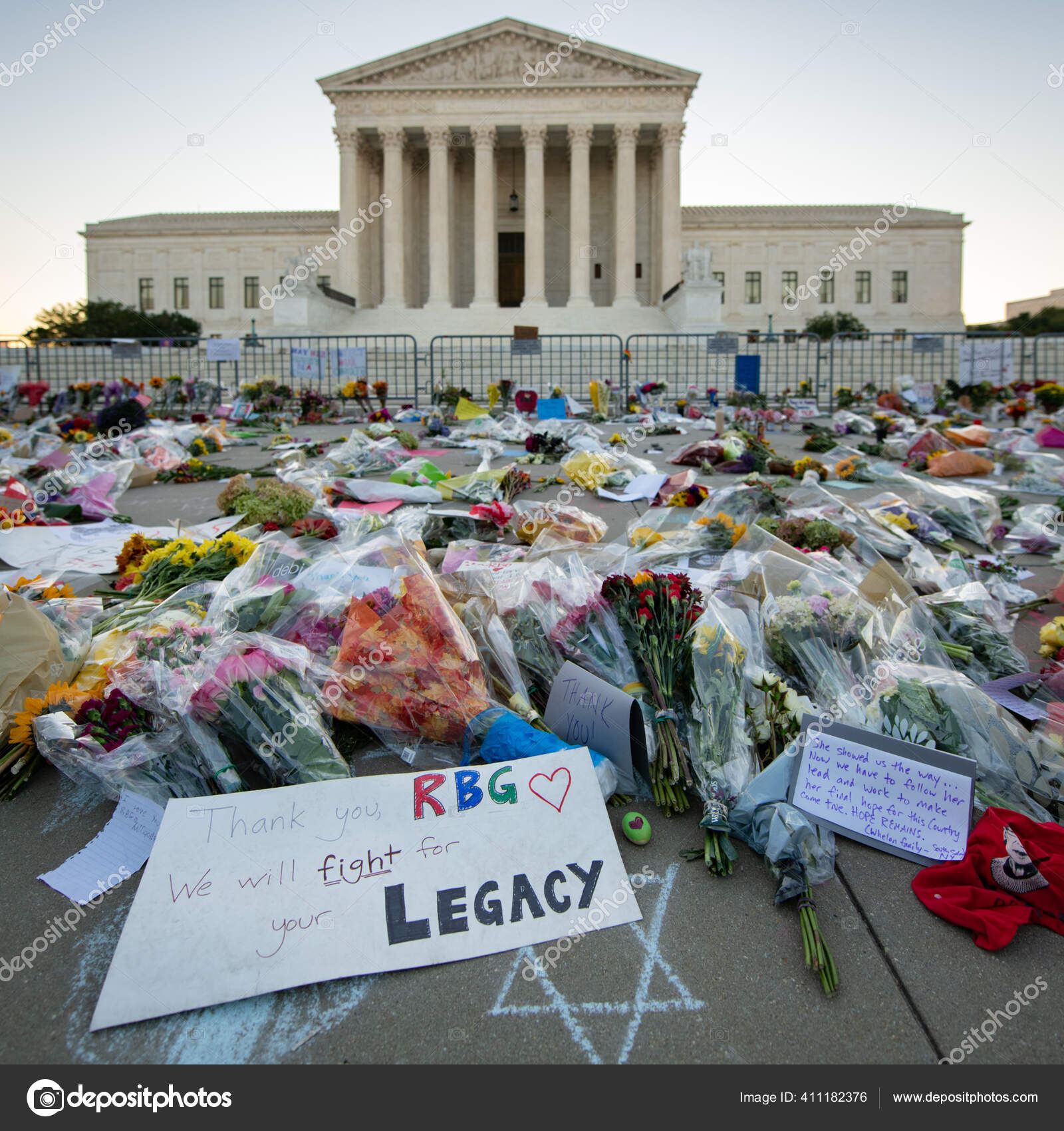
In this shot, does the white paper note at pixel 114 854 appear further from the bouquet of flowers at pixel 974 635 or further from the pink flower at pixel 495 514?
the pink flower at pixel 495 514

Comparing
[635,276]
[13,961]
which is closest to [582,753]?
[13,961]

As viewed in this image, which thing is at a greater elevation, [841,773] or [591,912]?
[841,773]

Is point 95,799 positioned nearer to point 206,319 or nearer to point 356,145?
point 356,145

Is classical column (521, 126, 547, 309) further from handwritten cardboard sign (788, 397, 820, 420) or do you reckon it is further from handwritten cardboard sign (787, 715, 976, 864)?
handwritten cardboard sign (787, 715, 976, 864)

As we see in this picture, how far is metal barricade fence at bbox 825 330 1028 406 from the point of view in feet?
53.6

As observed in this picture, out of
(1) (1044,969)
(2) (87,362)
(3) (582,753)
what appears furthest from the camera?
(2) (87,362)

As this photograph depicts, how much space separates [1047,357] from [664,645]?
19.5 metres

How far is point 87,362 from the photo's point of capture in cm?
1745

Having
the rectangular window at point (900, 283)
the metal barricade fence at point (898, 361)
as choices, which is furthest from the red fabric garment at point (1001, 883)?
the rectangular window at point (900, 283)

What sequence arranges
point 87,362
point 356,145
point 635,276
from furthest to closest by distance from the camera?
point 635,276 → point 356,145 → point 87,362

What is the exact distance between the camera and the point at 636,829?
7.27 ft

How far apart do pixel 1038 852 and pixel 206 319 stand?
5517 centimetres

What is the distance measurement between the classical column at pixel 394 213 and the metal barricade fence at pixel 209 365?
18.0 metres

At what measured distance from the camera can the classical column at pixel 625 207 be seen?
3547cm
